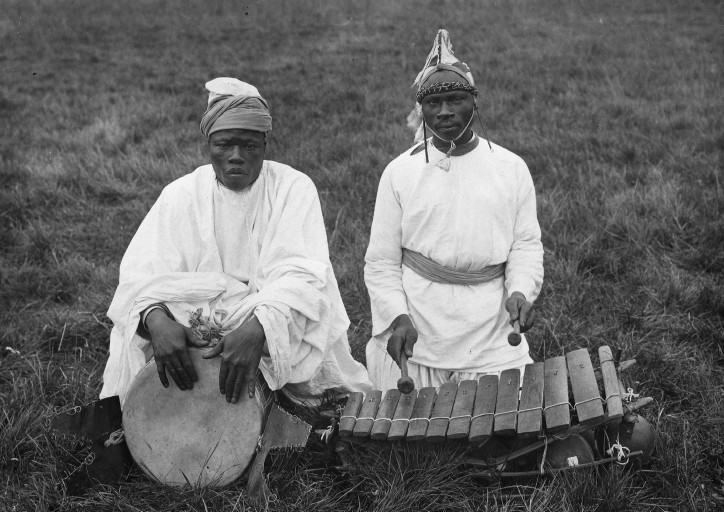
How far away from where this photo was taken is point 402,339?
313 cm

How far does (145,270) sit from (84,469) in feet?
2.95

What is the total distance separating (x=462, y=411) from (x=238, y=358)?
0.93 m

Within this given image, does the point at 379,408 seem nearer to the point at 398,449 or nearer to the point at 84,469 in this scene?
the point at 398,449

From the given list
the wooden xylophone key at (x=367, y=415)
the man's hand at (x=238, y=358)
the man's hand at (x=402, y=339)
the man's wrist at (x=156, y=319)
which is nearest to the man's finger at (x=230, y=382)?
the man's hand at (x=238, y=358)

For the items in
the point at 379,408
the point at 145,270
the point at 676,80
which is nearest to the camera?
the point at 379,408

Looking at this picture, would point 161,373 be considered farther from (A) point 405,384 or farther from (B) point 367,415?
(A) point 405,384

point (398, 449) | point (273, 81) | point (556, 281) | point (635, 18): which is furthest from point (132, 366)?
point (635, 18)

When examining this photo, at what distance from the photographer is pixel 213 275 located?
3203 millimetres

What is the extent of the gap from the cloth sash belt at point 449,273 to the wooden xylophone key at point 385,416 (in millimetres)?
612

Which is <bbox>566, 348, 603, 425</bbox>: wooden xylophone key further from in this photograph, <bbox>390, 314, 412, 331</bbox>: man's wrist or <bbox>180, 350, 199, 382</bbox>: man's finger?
<bbox>180, 350, 199, 382</bbox>: man's finger

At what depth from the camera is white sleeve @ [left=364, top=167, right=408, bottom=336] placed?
10.9 feet

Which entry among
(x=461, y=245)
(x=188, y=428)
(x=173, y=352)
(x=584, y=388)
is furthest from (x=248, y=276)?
(x=584, y=388)

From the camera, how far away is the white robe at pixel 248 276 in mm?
2961

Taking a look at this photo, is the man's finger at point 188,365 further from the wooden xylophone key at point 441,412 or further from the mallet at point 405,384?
the wooden xylophone key at point 441,412
